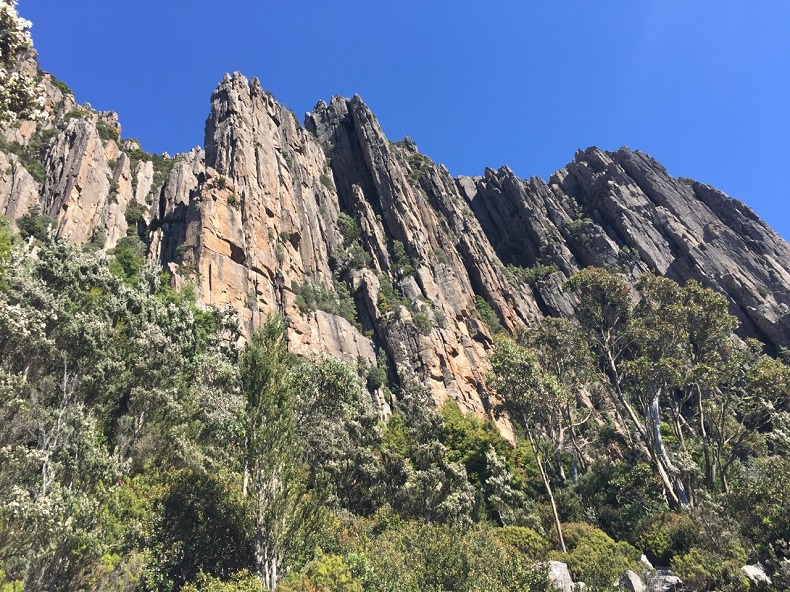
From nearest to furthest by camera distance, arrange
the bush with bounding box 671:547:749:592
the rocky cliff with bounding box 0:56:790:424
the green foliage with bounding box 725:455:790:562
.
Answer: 1. the bush with bounding box 671:547:749:592
2. the green foliage with bounding box 725:455:790:562
3. the rocky cliff with bounding box 0:56:790:424

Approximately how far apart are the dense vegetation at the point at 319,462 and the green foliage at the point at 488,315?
2982 centimetres

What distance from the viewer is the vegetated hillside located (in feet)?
50.8

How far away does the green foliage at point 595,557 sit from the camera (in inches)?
728

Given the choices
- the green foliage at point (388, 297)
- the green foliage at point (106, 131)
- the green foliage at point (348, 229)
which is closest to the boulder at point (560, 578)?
the green foliage at point (388, 297)

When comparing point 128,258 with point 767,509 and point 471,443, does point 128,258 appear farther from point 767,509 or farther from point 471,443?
point 767,509

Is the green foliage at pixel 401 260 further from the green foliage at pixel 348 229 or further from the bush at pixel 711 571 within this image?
the bush at pixel 711 571

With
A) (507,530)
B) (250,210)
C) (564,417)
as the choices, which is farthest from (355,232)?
(507,530)

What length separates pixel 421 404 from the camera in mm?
38031

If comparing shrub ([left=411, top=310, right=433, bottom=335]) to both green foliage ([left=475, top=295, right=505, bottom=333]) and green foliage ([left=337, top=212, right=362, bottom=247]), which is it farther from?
green foliage ([left=337, top=212, right=362, bottom=247])

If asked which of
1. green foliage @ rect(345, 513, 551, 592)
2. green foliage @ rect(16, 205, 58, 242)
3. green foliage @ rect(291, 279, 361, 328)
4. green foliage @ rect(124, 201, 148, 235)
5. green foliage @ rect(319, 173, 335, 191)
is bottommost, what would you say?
green foliage @ rect(345, 513, 551, 592)

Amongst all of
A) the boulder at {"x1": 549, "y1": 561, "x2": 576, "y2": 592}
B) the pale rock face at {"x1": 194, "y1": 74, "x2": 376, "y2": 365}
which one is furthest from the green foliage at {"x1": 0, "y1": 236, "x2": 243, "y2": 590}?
the boulder at {"x1": 549, "y1": 561, "x2": 576, "y2": 592}

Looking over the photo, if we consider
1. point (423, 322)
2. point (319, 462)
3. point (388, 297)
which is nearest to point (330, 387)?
point (319, 462)

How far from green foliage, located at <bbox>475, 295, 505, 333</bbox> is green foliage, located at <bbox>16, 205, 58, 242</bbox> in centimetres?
5580

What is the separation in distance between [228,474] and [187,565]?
10.1 ft
